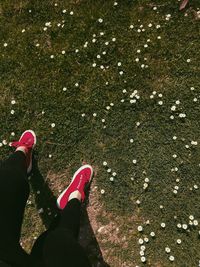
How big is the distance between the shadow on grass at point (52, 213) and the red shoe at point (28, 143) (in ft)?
0.84

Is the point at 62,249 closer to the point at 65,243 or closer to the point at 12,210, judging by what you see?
the point at 65,243

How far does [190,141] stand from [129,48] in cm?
217

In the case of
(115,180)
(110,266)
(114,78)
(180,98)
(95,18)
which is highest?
(95,18)

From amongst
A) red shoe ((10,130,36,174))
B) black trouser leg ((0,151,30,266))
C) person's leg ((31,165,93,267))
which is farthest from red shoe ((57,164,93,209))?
black trouser leg ((0,151,30,266))

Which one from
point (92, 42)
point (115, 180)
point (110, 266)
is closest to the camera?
point (110, 266)

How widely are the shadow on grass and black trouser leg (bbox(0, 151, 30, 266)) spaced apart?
1073 mm

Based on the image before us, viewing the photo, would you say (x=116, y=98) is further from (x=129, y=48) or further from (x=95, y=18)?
(x=95, y=18)

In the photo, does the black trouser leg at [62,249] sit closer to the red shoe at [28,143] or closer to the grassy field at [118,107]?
the grassy field at [118,107]

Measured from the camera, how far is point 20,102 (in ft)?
23.7

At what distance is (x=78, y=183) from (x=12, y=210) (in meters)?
1.60

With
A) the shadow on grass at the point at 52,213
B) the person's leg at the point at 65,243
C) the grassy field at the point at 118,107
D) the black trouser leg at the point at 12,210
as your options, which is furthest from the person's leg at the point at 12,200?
the grassy field at the point at 118,107

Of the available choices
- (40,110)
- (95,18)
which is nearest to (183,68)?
(95,18)

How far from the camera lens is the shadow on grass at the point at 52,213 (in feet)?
19.9

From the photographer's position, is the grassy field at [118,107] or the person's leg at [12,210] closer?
the person's leg at [12,210]
